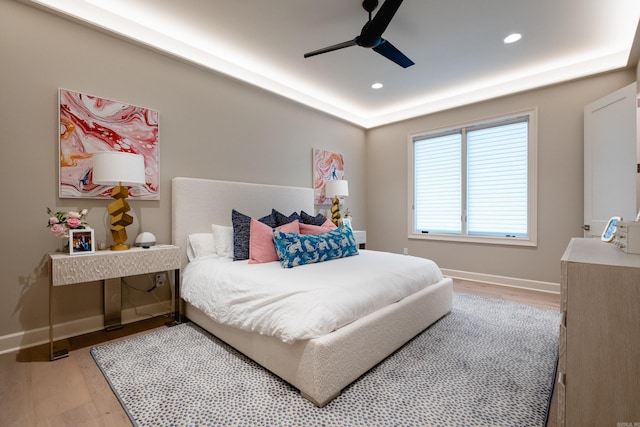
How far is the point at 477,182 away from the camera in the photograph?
14.1 feet

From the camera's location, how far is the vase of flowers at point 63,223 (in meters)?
2.10

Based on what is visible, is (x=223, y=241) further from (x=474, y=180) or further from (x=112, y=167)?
(x=474, y=180)

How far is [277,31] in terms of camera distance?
9.23ft

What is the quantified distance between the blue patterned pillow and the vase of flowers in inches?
57.9

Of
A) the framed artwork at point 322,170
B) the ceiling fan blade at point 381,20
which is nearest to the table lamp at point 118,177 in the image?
the ceiling fan blade at point 381,20

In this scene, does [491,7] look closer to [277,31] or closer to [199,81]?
→ [277,31]

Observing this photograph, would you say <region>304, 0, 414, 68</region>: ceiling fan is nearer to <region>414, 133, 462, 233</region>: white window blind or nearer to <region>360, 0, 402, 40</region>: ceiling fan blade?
<region>360, 0, 402, 40</region>: ceiling fan blade

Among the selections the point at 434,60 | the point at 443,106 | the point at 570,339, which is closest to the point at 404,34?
the point at 434,60

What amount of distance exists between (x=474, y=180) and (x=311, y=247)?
10.1 feet

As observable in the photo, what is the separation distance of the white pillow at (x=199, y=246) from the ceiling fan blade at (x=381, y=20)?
2.30 meters

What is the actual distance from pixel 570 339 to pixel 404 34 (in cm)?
286

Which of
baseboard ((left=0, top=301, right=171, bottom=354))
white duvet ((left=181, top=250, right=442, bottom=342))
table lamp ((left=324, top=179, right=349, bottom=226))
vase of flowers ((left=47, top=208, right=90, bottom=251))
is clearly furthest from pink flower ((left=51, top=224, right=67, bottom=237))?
table lamp ((left=324, top=179, right=349, bottom=226))

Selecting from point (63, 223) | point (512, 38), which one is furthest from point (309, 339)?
point (512, 38)

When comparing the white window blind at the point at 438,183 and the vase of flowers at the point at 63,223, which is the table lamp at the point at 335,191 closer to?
the white window blind at the point at 438,183
